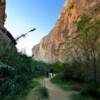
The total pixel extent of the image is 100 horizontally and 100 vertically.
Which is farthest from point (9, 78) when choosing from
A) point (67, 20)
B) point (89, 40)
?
point (67, 20)

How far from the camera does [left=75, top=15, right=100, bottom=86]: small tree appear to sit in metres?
28.1

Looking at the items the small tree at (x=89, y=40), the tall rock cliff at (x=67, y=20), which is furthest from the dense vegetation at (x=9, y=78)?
the tall rock cliff at (x=67, y=20)

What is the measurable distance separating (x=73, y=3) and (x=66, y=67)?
1405 inches

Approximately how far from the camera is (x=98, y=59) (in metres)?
29.1

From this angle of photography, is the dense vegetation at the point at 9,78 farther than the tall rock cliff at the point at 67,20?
No

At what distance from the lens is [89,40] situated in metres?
28.3

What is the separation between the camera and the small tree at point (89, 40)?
92.3 feet

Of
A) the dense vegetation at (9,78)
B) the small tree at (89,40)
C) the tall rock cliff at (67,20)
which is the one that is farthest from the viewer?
the tall rock cliff at (67,20)

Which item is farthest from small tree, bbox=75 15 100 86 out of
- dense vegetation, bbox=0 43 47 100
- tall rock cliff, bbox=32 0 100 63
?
tall rock cliff, bbox=32 0 100 63

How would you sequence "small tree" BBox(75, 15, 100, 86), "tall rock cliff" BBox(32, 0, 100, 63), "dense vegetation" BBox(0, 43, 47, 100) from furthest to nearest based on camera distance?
"tall rock cliff" BBox(32, 0, 100, 63) → "small tree" BBox(75, 15, 100, 86) → "dense vegetation" BBox(0, 43, 47, 100)

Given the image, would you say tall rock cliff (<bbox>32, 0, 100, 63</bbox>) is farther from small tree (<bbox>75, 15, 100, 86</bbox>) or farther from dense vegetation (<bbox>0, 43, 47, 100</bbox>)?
dense vegetation (<bbox>0, 43, 47, 100</bbox>)

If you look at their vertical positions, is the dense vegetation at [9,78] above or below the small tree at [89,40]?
below

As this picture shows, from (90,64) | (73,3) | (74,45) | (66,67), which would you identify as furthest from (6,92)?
(73,3)

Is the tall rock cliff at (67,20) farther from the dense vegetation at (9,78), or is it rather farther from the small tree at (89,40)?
the dense vegetation at (9,78)
